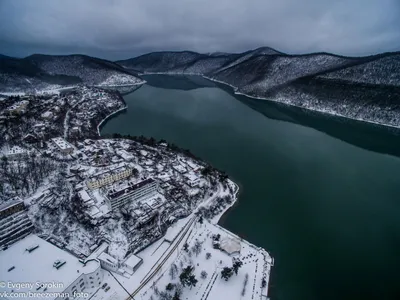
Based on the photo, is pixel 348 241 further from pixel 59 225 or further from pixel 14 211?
pixel 14 211

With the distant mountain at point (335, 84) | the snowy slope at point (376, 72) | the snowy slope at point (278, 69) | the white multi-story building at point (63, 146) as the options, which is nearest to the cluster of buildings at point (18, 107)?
the white multi-story building at point (63, 146)

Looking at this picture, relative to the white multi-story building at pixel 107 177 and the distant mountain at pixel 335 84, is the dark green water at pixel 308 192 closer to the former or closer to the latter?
the distant mountain at pixel 335 84

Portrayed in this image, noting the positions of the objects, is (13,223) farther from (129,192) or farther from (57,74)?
(57,74)

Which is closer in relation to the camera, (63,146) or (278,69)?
(63,146)

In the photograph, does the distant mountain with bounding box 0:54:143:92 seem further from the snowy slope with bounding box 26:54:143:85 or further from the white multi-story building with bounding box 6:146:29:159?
the white multi-story building with bounding box 6:146:29:159

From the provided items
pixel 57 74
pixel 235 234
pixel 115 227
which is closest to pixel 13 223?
pixel 115 227

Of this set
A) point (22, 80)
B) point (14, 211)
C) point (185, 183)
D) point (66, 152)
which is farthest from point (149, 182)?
point (22, 80)
